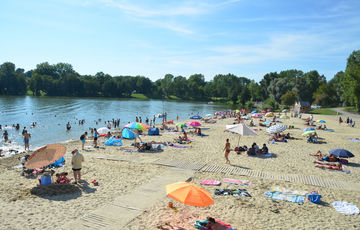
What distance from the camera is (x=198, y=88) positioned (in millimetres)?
133625

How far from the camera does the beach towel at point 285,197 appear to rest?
956 cm

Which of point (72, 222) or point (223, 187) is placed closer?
point (72, 222)

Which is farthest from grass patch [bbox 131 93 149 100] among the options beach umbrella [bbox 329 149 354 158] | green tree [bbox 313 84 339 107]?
beach umbrella [bbox 329 149 354 158]

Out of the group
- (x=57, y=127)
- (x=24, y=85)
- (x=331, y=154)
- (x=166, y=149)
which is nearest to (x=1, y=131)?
(x=57, y=127)

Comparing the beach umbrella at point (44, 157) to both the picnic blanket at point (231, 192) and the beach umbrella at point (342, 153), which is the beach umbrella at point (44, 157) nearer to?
the picnic blanket at point (231, 192)

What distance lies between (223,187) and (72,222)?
600 cm

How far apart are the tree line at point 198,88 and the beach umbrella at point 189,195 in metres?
52.6

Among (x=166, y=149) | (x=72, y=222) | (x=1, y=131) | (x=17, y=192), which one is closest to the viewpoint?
(x=72, y=222)

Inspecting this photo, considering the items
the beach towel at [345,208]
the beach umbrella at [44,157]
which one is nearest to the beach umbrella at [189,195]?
the beach towel at [345,208]

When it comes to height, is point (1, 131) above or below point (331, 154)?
below

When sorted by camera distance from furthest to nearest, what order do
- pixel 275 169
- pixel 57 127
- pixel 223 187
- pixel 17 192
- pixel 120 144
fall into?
pixel 57 127 → pixel 120 144 → pixel 275 169 → pixel 223 187 → pixel 17 192

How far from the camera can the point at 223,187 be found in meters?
10.9

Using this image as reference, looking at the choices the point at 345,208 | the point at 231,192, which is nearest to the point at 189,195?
the point at 231,192

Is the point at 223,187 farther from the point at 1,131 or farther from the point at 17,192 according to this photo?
the point at 1,131
